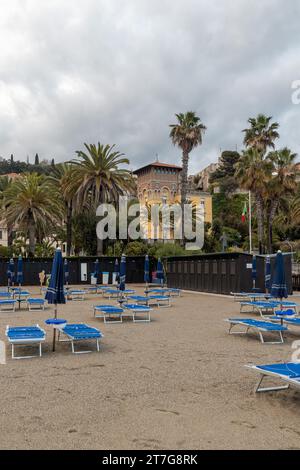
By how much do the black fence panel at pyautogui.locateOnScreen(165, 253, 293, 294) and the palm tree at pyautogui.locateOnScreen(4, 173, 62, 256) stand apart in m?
14.0

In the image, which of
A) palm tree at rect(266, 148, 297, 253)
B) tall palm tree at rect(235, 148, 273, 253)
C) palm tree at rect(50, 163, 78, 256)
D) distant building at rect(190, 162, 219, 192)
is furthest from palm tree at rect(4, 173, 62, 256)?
distant building at rect(190, 162, 219, 192)

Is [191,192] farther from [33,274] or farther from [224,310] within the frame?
[224,310]

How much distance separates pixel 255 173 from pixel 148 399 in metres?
29.8

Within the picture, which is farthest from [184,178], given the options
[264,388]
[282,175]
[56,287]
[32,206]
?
[264,388]

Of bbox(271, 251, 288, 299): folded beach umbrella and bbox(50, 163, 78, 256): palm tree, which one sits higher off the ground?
bbox(50, 163, 78, 256): palm tree

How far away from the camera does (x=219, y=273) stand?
2681 centimetres

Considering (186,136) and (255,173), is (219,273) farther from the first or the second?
(186,136)

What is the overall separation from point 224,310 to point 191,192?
6193cm

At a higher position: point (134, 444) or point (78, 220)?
Answer: point (78, 220)

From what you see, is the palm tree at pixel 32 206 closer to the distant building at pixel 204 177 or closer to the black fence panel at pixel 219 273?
the black fence panel at pixel 219 273

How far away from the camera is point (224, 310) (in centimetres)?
1806

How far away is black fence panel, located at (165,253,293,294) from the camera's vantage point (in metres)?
24.8

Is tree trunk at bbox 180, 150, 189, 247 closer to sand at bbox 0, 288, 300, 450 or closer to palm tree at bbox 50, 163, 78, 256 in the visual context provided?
palm tree at bbox 50, 163, 78, 256
